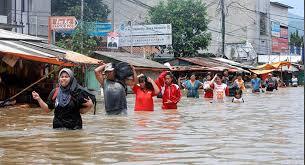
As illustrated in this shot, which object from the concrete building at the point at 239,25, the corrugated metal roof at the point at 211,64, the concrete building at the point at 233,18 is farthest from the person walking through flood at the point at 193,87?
the concrete building at the point at 233,18

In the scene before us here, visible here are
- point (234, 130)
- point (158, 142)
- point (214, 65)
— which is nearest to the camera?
point (158, 142)

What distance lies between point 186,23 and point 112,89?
3514 cm

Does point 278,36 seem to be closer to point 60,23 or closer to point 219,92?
point 60,23

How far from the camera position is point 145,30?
43.1 metres

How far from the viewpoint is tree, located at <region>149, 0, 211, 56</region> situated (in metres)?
45.9

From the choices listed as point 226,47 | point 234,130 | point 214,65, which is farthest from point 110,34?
point 234,130

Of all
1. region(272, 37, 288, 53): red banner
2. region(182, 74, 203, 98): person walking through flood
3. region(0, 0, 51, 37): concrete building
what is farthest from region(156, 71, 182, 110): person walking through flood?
region(272, 37, 288, 53): red banner

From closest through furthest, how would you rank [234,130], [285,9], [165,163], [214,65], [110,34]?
[165,163]
[234,130]
[110,34]
[214,65]
[285,9]

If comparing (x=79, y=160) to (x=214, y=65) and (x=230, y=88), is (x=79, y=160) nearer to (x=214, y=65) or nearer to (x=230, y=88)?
(x=230, y=88)

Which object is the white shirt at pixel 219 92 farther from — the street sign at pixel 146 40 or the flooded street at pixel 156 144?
the street sign at pixel 146 40

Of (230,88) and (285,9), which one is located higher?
(285,9)

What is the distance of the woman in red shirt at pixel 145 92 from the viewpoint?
12.8 metres

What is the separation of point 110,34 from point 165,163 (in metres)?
31.6

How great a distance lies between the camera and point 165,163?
5895 mm
